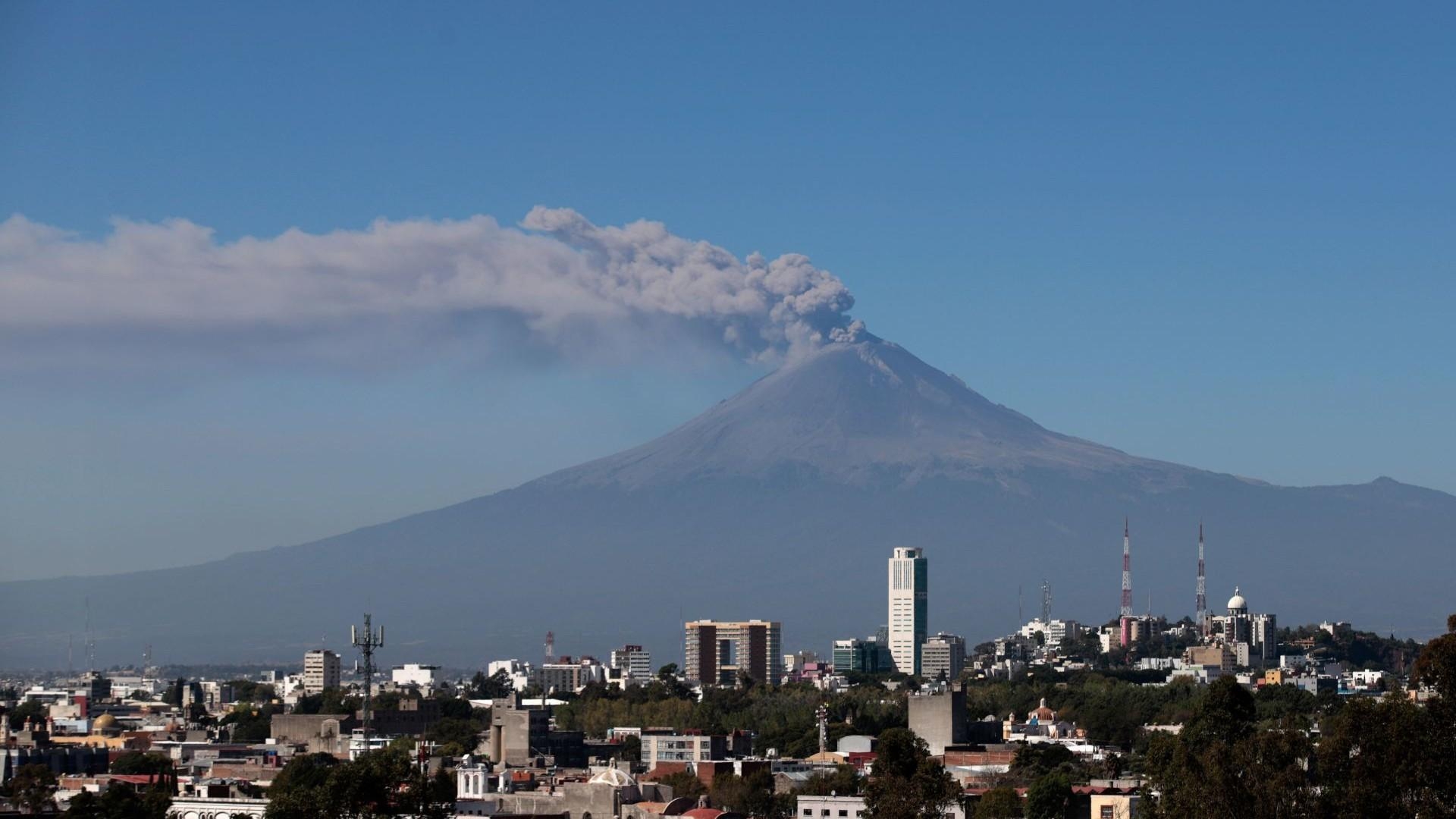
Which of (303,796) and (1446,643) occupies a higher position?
(1446,643)

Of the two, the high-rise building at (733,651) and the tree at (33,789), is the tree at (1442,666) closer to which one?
the tree at (33,789)

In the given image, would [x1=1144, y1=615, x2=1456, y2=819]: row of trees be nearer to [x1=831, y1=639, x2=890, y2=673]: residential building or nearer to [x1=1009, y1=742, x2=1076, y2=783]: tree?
[x1=1009, y1=742, x2=1076, y2=783]: tree

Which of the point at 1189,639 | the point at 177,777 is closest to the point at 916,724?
the point at 177,777

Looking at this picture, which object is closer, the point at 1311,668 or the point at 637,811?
the point at 637,811

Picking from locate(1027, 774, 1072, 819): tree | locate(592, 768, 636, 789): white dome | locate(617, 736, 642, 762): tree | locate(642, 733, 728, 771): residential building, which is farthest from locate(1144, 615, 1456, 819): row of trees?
locate(617, 736, 642, 762): tree

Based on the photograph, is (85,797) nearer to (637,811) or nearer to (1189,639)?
(637,811)

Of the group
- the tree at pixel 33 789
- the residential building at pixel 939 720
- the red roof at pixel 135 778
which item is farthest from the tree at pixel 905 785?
the residential building at pixel 939 720
